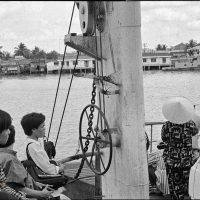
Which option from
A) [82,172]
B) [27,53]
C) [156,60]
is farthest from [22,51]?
[82,172]

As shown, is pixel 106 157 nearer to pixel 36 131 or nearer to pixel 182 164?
pixel 36 131

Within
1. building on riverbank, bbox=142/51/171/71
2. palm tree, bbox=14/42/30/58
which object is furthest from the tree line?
building on riverbank, bbox=142/51/171/71

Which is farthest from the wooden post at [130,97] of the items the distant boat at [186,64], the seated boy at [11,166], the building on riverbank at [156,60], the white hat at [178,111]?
the building on riverbank at [156,60]

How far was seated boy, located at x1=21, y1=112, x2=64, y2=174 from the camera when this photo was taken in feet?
12.6

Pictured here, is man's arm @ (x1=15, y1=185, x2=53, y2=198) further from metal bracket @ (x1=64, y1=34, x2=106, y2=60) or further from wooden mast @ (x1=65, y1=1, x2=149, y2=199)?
metal bracket @ (x1=64, y1=34, x2=106, y2=60)

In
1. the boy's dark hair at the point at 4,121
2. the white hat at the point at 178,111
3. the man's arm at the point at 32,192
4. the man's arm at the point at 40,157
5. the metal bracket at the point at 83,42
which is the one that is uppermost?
the metal bracket at the point at 83,42

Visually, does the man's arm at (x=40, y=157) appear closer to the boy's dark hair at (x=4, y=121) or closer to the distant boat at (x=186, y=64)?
the boy's dark hair at (x=4, y=121)

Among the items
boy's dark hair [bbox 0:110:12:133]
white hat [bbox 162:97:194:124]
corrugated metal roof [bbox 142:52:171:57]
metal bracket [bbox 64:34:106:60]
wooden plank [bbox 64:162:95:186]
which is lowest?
wooden plank [bbox 64:162:95:186]

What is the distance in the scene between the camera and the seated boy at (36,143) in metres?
3.84

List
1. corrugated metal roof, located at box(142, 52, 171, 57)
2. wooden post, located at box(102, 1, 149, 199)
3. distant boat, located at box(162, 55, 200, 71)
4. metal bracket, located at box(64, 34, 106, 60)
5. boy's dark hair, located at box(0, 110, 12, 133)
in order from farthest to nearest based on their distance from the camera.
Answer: corrugated metal roof, located at box(142, 52, 171, 57), distant boat, located at box(162, 55, 200, 71), metal bracket, located at box(64, 34, 106, 60), wooden post, located at box(102, 1, 149, 199), boy's dark hair, located at box(0, 110, 12, 133)

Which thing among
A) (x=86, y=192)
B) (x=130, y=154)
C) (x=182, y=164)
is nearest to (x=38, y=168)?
(x=130, y=154)

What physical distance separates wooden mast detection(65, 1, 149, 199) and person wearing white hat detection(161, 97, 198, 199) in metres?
1.07

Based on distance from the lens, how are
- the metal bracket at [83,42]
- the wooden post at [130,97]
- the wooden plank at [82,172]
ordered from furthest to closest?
the wooden plank at [82,172] < the metal bracket at [83,42] < the wooden post at [130,97]

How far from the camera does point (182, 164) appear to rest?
4.76 metres
